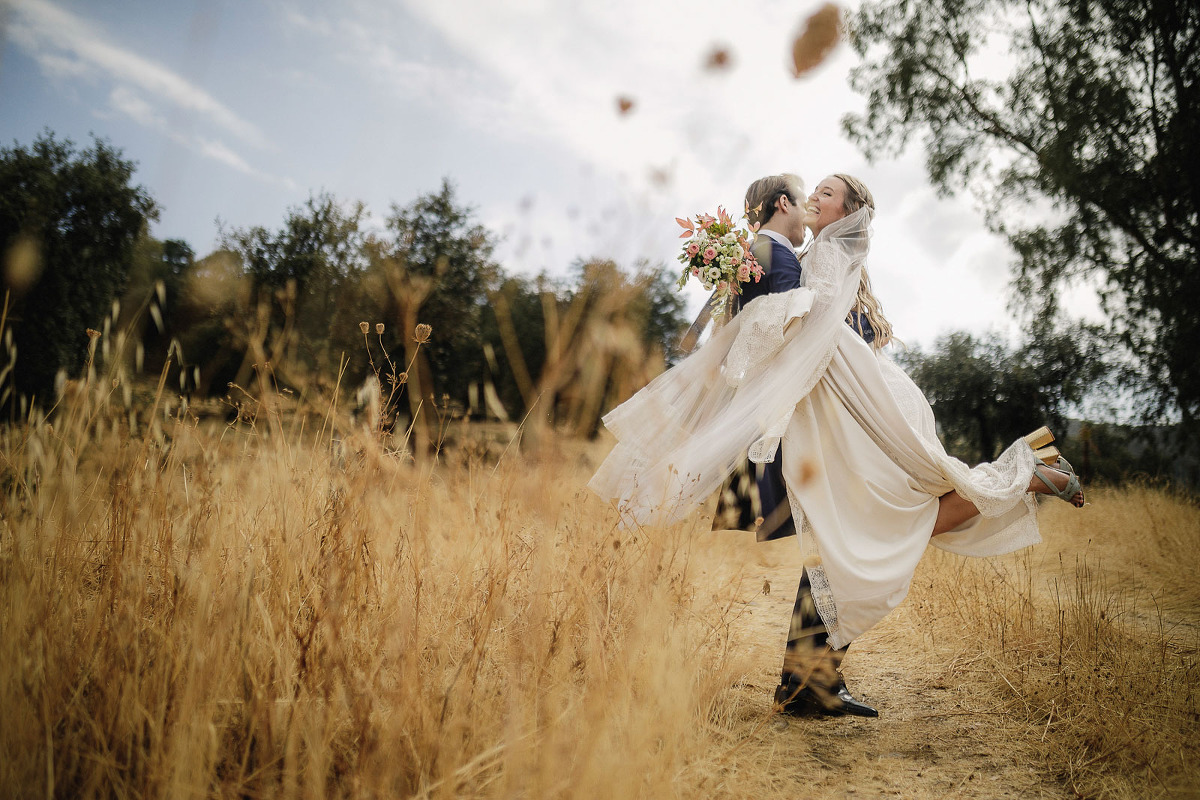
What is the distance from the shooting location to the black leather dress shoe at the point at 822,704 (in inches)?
94.1

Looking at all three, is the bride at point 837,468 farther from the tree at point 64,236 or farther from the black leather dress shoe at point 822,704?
the tree at point 64,236

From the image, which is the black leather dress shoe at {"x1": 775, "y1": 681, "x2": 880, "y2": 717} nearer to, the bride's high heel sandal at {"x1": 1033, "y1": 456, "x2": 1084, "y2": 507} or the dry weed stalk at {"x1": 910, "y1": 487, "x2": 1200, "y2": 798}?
the dry weed stalk at {"x1": 910, "y1": 487, "x2": 1200, "y2": 798}

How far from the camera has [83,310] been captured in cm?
1320

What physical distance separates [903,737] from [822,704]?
29 cm

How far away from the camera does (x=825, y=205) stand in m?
2.77

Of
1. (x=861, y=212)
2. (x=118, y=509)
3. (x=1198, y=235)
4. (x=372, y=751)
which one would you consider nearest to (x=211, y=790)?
(x=372, y=751)

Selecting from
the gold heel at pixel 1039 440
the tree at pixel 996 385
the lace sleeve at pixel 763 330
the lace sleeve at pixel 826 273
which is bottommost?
the gold heel at pixel 1039 440

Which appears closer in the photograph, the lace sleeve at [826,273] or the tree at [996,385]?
→ the lace sleeve at [826,273]

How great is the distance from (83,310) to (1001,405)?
19972mm

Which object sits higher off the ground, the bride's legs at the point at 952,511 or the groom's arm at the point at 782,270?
the groom's arm at the point at 782,270

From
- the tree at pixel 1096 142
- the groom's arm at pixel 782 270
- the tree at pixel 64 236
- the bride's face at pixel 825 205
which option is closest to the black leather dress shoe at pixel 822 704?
the groom's arm at pixel 782 270

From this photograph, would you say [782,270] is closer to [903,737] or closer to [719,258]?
[719,258]

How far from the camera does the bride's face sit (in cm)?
276

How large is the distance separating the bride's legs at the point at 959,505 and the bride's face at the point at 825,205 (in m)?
1.26
